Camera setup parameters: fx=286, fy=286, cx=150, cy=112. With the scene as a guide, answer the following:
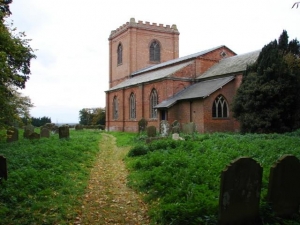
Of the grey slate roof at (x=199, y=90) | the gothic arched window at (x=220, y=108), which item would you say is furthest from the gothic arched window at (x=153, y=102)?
the gothic arched window at (x=220, y=108)

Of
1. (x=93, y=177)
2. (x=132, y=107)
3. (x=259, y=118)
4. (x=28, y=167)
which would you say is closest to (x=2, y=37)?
(x=28, y=167)

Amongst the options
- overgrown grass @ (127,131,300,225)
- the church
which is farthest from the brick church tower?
Result: overgrown grass @ (127,131,300,225)

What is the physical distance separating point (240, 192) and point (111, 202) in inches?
126

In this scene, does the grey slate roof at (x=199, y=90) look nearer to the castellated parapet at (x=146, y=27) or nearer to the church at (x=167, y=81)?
the church at (x=167, y=81)

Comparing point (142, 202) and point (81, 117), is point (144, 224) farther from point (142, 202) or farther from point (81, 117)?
point (81, 117)

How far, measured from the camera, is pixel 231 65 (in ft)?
89.2

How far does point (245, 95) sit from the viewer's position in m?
20.4

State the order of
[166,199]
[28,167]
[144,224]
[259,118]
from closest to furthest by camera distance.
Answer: [144,224] → [166,199] → [28,167] → [259,118]

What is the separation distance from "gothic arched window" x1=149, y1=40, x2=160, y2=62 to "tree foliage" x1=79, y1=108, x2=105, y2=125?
46.6 ft

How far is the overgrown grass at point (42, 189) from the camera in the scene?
A: 5.92 metres

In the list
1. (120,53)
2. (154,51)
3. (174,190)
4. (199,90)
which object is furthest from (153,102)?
(174,190)

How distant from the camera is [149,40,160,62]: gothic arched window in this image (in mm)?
44312

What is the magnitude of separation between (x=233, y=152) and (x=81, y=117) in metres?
48.9

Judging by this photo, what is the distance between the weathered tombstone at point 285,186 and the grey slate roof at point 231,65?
19.7m
